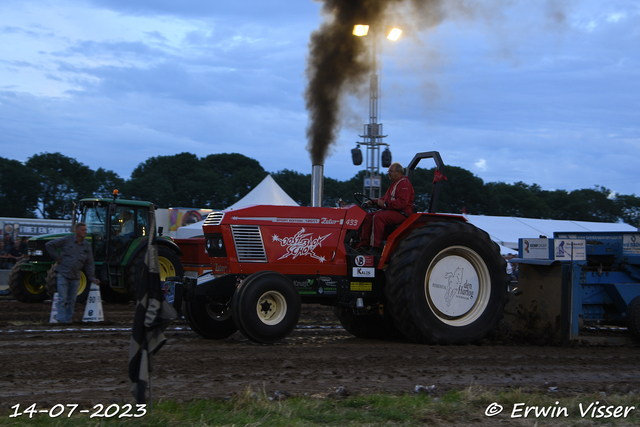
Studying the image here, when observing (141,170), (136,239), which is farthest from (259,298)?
(141,170)

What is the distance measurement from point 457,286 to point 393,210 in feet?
3.84

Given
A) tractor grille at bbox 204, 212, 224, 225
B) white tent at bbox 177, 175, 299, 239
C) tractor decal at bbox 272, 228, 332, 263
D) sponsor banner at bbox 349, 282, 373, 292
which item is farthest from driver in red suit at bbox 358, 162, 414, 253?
white tent at bbox 177, 175, 299, 239

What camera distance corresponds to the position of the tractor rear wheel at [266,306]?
21.7 feet

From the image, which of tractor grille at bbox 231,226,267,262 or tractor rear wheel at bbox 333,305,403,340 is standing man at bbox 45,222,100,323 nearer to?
tractor grille at bbox 231,226,267,262

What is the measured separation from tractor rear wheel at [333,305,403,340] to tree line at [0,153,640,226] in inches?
1118

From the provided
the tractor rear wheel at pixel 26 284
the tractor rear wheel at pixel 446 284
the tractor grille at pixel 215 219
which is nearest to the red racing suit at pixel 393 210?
the tractor rear wheel at pixel 446 284

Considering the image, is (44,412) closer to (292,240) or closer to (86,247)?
(292,240)

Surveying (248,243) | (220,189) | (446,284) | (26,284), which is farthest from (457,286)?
(220,189)

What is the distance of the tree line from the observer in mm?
39156

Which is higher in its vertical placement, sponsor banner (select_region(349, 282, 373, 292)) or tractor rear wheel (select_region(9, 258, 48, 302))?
sponsor banner (select_region(349, 282, 373, 292))

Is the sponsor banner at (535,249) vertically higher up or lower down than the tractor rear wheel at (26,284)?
higher up

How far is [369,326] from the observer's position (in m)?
8.29

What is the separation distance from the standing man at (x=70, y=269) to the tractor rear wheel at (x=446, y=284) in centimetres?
512

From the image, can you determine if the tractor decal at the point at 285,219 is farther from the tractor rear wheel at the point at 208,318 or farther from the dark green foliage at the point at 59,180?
the dark green foliage at the point at 59,180
